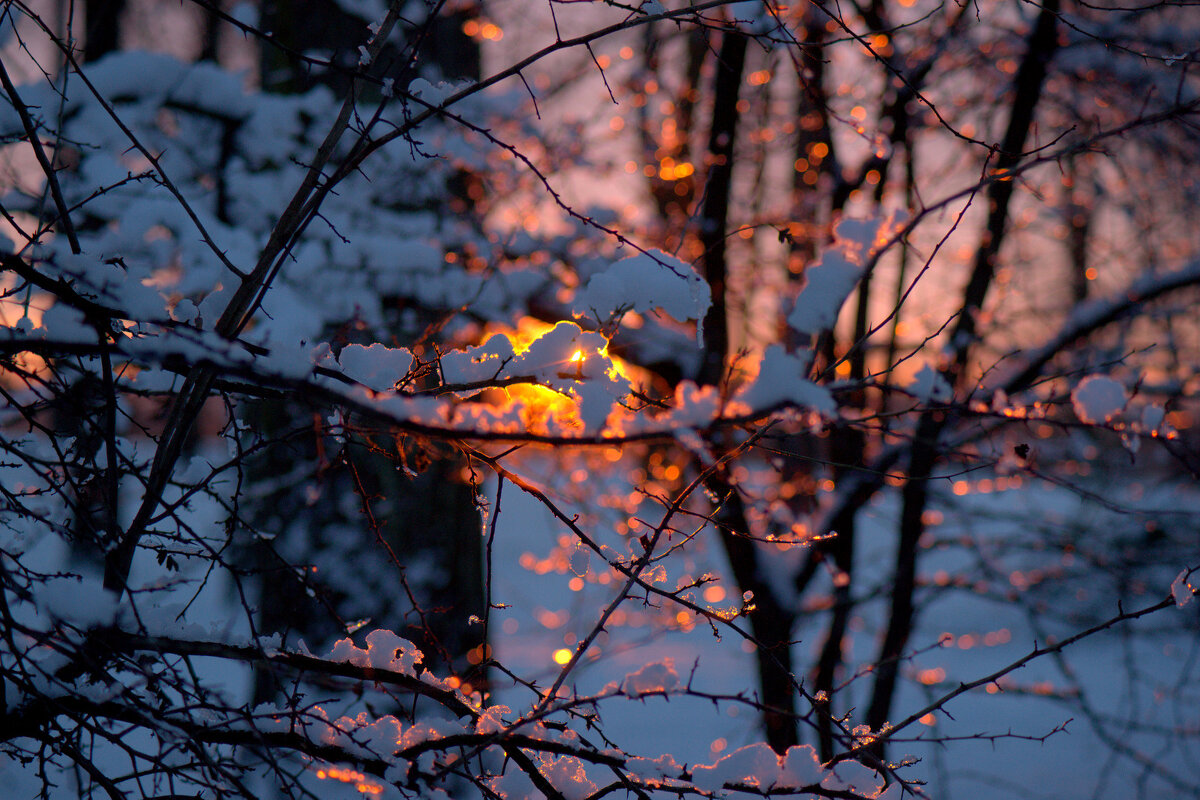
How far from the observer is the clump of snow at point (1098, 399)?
49.7 inches

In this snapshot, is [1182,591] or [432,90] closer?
[1182,591]

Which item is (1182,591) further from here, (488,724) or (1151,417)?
(488,724)

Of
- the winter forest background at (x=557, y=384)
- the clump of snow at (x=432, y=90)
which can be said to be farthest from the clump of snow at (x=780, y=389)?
the clump of snow at (x=432, y=90)

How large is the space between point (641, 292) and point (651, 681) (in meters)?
0.62

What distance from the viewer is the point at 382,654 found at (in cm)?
141

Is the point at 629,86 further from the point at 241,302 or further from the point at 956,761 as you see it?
the point at 956,761

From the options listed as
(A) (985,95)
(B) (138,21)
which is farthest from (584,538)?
(B) (138,21)

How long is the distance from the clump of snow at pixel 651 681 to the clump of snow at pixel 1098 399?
79 centimetres

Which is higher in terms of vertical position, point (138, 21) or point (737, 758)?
point (138, 21)

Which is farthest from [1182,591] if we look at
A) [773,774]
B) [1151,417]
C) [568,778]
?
[568,778]

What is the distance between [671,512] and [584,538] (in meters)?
0.17

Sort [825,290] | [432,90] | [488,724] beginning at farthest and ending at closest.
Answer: [432,90] → [488,724] → [825,290]

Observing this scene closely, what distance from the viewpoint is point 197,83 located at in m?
3.61

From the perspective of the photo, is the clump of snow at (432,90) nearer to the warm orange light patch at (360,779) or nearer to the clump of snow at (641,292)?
the clump of snow at (641,292)
